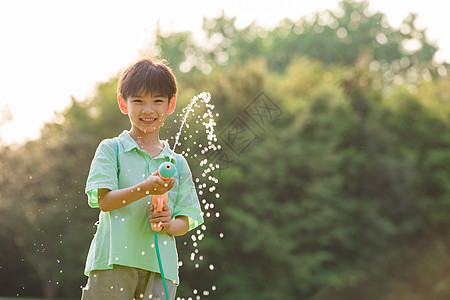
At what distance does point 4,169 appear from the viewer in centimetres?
2439

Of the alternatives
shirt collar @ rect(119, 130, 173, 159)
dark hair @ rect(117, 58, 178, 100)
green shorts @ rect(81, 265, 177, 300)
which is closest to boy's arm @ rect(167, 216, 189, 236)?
green shorts @ rect(81, 265, 177, 300)

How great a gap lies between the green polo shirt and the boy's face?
0.09 meters

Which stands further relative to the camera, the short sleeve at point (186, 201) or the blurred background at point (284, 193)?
the blurred background at point (284, 193)

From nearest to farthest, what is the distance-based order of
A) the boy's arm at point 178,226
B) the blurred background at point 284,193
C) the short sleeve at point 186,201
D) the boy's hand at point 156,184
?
the boy's hand at point 156,184, the boy's arm at point 178,226, the short sleeve at point 186,201, the blurred background at point 284,193

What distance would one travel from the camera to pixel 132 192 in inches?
130

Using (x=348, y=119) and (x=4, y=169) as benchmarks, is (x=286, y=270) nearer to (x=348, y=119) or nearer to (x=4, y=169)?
(x=348, y=119)

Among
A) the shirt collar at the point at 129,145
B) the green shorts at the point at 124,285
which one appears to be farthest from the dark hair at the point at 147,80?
the green shorts at the point at 124,285

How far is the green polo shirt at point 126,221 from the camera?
3379mm

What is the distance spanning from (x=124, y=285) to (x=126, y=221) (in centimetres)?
28

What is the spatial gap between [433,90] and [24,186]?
1587 cm

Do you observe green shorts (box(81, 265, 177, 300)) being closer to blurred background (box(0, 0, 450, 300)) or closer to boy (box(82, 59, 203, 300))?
boy (box(82, 59, 203, 300))

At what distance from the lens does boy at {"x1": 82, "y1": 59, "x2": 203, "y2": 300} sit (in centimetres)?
336

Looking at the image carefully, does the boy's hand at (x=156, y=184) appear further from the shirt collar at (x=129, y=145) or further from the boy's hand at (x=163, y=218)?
the shirt collar at (x=129, y=145)

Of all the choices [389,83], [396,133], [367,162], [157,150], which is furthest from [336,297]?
[157,150]
